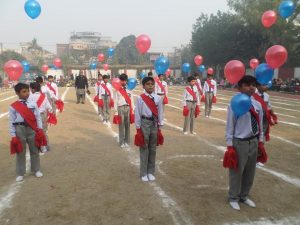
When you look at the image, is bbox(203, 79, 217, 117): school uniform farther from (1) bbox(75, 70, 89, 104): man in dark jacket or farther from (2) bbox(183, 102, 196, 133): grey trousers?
(1) bbox(75, 70, 89, 104): man in dark jacket

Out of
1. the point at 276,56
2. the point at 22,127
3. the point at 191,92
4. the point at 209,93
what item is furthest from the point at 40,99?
the point at 209,93

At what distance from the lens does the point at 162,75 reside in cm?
1215

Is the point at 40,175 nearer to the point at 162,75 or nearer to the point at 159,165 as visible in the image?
the point at 159,165

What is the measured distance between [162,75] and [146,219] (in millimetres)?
8304

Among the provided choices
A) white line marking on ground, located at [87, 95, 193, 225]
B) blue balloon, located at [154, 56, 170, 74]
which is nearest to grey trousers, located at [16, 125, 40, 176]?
white line marking on ground, located at [87, 95, 193, 225]

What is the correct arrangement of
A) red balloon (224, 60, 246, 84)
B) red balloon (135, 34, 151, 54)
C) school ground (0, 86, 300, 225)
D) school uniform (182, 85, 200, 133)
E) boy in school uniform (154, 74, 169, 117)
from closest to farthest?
1. school ground (0, 86, 300, 225)
2. red balloon (224, 60, 246, 84)
3. school uniform (182, 85, 200, 133)
4. red balloon (135, 34, 151, 54)
5. boy in school uniform (154, 74, 169, 117)

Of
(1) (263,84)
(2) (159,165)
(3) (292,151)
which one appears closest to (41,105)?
(2) (159,165)

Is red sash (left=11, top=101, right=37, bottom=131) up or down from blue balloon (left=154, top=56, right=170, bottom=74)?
down

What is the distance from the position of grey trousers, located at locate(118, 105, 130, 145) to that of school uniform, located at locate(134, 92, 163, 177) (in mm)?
2310

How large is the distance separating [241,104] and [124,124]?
14.7 feet

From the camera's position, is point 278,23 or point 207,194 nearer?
point 207,194

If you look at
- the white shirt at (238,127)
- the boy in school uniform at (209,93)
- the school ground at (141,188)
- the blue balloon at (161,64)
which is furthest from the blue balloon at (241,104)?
the boy in school uniform at (209,93)

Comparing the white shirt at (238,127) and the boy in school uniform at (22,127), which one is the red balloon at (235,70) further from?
the boy in school uniform at (22,127)

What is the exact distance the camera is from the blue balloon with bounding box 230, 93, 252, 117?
13.8 feet
